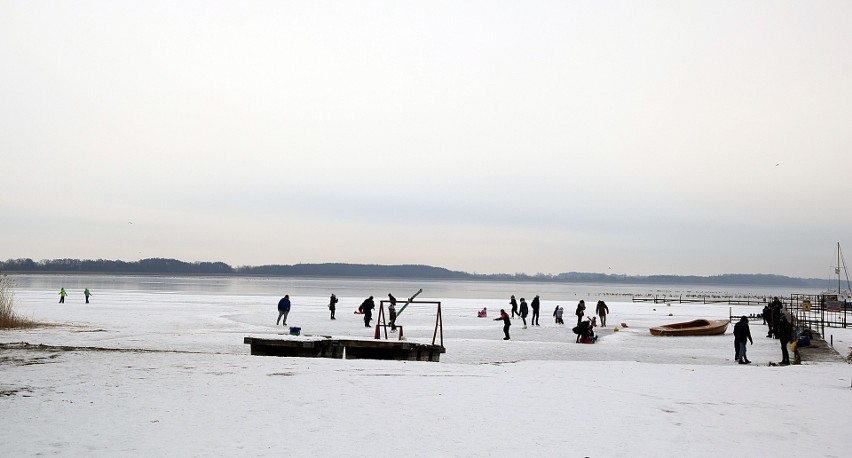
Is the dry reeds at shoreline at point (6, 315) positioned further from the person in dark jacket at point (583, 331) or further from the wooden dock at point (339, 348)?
the person in dark jacket at point (583, 331)

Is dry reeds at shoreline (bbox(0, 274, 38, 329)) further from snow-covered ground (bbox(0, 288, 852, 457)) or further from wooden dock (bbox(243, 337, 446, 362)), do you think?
wooden dock (bbox(243, 337, 446, 362))

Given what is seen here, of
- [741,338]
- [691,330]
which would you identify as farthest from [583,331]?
[691,330]

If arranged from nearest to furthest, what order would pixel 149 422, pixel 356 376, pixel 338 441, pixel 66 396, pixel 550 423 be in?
pixel 338 441, pixel 149 422, pixel 550 423, pixel 66 396, pixel 356 376

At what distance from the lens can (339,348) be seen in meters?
19.2

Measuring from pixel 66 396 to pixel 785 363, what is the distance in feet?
61.7

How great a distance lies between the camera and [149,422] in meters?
9.54

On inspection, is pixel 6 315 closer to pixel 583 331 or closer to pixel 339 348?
pixel 339 348

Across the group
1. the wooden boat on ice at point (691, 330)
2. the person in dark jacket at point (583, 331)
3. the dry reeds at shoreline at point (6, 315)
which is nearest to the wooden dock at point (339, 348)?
the person in dark jacket at point (583, 331)

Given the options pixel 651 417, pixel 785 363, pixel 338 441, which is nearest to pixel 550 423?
pixel 651 417

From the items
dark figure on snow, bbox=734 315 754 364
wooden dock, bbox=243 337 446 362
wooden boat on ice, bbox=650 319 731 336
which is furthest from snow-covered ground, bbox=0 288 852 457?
wooden boat on ice, bbox=650 319 731 336

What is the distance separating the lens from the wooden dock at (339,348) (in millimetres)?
18781

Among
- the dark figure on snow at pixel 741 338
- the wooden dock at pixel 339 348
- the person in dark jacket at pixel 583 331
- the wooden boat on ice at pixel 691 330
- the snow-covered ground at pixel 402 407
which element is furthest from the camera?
the wooden boat on ice at pixel 691 330

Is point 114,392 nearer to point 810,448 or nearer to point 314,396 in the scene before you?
point 314,396

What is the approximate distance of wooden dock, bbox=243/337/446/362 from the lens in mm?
18781
